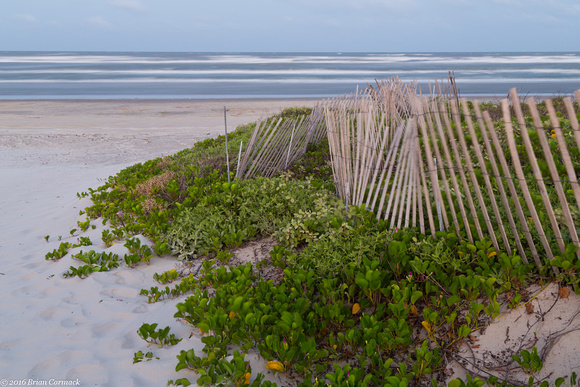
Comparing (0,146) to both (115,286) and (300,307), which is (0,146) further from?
(300,307)

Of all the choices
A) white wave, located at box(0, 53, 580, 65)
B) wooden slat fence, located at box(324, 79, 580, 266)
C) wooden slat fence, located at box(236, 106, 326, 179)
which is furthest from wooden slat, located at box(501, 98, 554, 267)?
white wave, located at box(0, 53, 580, 65)

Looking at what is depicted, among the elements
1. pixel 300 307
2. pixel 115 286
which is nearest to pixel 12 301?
pixel 115 286

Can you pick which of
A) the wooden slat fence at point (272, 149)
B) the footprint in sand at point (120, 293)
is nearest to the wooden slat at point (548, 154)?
the footprint in sand at point (120, 293)

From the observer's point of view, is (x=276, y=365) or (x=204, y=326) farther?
(x=204, y=326)

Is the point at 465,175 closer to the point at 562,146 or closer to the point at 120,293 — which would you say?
the point at 562,146

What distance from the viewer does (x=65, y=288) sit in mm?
3795

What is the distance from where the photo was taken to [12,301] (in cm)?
357

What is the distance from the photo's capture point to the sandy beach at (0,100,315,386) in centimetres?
272

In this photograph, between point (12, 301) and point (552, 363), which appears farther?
point (12, 301)

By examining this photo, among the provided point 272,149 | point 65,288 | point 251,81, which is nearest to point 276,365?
point 65,288

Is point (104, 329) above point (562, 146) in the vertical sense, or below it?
below

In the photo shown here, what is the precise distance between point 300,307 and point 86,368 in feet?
5.00

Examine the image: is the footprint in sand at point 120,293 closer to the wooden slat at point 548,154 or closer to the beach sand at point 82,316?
the beach sand at point 82,316

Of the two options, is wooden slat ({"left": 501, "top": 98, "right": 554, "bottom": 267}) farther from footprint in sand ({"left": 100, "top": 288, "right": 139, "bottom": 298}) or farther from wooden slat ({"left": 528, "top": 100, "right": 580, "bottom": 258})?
footprint in sand ({"left": 100, "top": 288, "right": 139, "bottom": 298})
